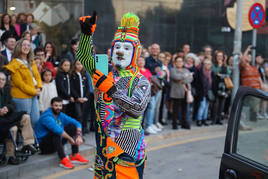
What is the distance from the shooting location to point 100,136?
391 centimetres

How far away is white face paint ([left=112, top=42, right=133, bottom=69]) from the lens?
394cm

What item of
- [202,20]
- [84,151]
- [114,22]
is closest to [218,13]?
[202,20]

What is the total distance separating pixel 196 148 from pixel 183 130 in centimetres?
126

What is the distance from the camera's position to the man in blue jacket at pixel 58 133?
255 inches

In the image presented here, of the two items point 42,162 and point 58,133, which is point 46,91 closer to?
point 58,133

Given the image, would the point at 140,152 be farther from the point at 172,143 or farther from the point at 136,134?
the point at 172,143

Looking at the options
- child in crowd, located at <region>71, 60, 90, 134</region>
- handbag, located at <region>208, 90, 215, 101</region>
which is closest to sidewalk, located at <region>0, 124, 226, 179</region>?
child in crowd, located at <region>71, 60, 90, 134</region>

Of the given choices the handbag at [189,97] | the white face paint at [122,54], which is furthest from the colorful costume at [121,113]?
the handbag at [189,97]

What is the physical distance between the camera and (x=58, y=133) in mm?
6465

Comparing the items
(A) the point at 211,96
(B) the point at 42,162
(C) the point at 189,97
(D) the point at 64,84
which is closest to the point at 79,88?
(D) the point at 64,84

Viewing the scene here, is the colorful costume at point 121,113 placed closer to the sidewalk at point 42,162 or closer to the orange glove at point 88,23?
the orange glove at point 88,23

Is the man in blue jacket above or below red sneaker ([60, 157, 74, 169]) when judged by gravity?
above

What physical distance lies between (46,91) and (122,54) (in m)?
3.72

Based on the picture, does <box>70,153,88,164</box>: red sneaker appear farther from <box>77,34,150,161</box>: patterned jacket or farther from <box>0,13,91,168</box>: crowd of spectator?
<box>77,34,150,161</box>: patterned jacket
